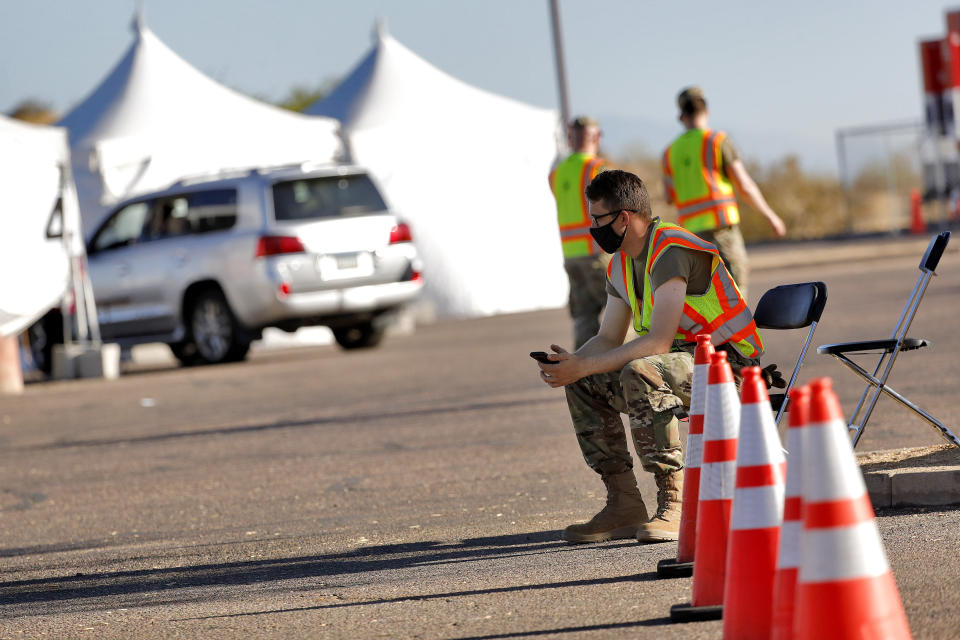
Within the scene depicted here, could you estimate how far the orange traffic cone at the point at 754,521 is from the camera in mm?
4109

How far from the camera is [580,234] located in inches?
452

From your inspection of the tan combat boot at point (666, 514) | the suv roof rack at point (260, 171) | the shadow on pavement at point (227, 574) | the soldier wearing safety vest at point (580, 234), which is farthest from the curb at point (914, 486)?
the suv roof rack at point (260, 171)

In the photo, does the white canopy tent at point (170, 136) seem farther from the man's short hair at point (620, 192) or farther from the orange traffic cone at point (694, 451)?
the orange traffic cone at point (694, 451)

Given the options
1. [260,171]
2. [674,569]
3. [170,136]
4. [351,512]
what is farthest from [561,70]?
[674,569]

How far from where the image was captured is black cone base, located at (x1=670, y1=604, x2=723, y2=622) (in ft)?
15.3

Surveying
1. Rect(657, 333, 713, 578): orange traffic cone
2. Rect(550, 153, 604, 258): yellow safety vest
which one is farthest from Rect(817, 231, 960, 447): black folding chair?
Rect(550, 153, 604, 258): yellow safety vest

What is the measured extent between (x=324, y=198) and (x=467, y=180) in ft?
18.2

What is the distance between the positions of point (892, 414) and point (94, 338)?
10657 millimetres

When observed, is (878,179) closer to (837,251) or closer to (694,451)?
(837,251)

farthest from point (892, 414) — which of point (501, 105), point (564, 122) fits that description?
point (564, 122)

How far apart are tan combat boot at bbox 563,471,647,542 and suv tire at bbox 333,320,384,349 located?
12.7 m

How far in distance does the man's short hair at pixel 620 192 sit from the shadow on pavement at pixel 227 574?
1.27 meters

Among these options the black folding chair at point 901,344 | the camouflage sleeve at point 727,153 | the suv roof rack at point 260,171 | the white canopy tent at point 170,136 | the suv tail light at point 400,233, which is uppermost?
Result: the white canopy tent at point 170,136

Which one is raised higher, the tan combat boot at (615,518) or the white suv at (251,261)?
the white suv at (251,261)
